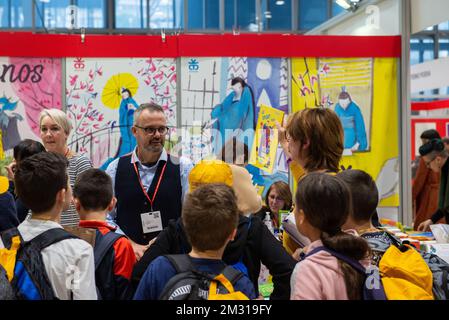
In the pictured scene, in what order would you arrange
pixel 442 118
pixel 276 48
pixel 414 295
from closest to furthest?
pixel 414 295, pixel 276 48, pixel 442 118

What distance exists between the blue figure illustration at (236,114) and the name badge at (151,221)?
7.19ft

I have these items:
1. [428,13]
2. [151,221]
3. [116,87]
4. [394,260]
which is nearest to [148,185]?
[151,221]

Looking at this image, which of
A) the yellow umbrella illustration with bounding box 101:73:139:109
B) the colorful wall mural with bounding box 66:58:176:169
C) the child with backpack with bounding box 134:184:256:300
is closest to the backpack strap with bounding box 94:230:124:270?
the child with backpack with bounding box 134:184:256:300

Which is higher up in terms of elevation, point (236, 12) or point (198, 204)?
point (236, 12)

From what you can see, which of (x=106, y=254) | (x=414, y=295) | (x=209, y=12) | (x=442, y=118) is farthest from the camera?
(x=209, y=12)

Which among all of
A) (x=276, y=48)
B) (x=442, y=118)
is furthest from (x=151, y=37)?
(x=442, y=118)

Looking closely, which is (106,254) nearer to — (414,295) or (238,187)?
(238,187)

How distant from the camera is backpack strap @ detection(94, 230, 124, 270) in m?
2.17

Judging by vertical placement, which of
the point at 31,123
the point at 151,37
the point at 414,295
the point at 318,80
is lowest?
the point at 414,295

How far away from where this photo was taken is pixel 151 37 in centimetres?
510

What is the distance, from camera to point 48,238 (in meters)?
1.95

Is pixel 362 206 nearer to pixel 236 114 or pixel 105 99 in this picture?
pixel 236 114

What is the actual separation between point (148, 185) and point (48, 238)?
1.25m

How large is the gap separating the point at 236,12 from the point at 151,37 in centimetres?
686
